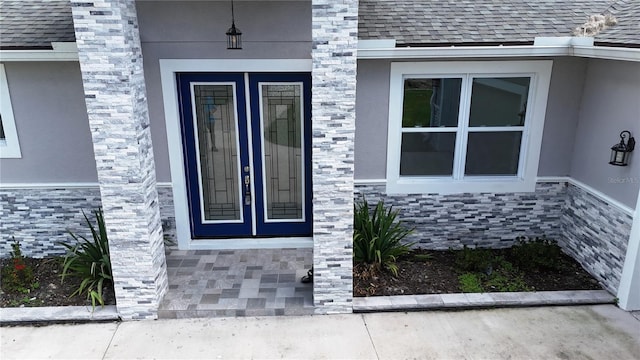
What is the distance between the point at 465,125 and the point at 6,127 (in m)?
7.02

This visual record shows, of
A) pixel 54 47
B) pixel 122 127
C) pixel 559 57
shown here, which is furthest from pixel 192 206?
pixel 559 57

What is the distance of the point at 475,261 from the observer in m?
6.58

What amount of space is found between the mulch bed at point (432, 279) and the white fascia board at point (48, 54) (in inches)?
194

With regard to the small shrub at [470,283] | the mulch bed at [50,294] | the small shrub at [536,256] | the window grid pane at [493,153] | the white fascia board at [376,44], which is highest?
the white fascia board at [376,44]

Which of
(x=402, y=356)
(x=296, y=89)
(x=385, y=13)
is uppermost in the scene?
(x=385, y=13)

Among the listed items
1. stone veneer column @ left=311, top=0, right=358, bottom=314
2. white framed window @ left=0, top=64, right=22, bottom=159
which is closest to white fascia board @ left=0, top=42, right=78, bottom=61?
white framed window @ left=0, top=64, right=22, bottom=159

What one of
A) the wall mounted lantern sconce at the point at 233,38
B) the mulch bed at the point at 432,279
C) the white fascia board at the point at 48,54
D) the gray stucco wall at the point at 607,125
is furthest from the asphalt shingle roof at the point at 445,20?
the mulch bed at the point at 432,279

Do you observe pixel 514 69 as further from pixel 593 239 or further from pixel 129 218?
pixel 129 218

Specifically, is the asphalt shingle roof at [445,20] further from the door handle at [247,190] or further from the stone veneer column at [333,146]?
the door handle at [247,190]

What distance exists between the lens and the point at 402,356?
16.4 feet

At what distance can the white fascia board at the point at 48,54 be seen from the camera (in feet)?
19.5

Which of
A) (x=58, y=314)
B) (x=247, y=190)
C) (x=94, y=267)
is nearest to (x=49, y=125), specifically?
(x=94, y=267)

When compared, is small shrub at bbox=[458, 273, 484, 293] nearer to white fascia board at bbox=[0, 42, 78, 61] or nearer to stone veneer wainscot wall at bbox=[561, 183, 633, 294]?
stone veneer wainscot wall at bbox=[561, 183, 633, 294]

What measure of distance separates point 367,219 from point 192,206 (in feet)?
9.36
